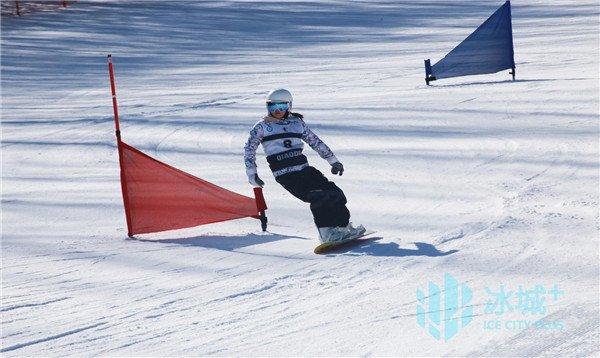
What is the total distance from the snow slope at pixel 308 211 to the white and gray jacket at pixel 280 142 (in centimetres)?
60

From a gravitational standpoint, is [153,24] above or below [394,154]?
above

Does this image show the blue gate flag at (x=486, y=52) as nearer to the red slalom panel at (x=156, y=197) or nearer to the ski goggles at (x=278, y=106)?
the red slalom panel at (x=156, y=197)

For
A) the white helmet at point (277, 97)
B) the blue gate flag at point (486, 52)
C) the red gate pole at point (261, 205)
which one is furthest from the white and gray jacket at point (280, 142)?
the blue gate flag at point (486, 52)

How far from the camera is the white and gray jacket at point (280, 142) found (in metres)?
7.57

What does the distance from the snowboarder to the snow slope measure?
40 centimetres

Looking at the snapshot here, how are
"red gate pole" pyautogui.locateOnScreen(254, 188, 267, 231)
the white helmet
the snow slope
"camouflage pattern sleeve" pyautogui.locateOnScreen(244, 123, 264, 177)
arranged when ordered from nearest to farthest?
the snow slope
the white helmet
"camouflage pattern sleeve" pyautogui.locateOnScreen(244, 123, 264, 177)
"red gate pole" pyautogui.locateOnScreen(254, 188, 267, 231)

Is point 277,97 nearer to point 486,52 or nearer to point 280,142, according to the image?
point 280,142

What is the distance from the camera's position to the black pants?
24.1ft

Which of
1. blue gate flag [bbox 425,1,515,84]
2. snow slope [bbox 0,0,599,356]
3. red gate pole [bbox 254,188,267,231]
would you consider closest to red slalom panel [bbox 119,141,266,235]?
snow slope [bbox 0,0,599,356]

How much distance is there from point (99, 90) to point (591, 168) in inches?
438

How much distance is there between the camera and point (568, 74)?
49.6 feet

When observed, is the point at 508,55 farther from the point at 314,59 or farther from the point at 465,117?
the point at 314,59

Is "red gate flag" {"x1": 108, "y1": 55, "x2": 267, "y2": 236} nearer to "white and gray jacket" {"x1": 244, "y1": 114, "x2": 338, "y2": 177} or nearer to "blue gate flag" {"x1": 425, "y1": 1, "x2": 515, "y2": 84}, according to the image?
"white and gray jacket" {"x1": 244, "y1": 114, "x2": 338, "y2": 177}

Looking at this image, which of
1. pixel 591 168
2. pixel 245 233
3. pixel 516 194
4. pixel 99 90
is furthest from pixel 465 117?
pixel 99 90
